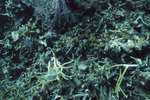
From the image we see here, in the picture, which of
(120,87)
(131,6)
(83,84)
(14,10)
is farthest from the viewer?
(14,10)

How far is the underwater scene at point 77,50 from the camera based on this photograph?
1.56 m

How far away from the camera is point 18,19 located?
233cm

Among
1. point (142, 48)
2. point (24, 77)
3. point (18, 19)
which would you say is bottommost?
point (24, 77)

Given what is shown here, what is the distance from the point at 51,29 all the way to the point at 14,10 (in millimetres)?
1059

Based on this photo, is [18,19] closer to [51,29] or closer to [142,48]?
[51,29]

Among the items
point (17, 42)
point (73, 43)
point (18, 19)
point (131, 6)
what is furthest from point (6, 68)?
point (131, 6)

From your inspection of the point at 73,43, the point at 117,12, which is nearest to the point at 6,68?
the point at 73,43

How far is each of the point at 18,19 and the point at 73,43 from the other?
1449mm

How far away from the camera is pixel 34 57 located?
215 cm

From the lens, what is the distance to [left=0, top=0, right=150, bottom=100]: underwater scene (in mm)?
1561

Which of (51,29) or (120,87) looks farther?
(51,29)

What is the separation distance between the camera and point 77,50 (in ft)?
6.01

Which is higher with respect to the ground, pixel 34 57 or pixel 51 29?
pixel 51 29

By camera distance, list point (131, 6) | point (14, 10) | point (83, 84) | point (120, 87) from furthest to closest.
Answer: point (14, 10) → point (131, 6) → point (83, 84) → point (120, 87)
